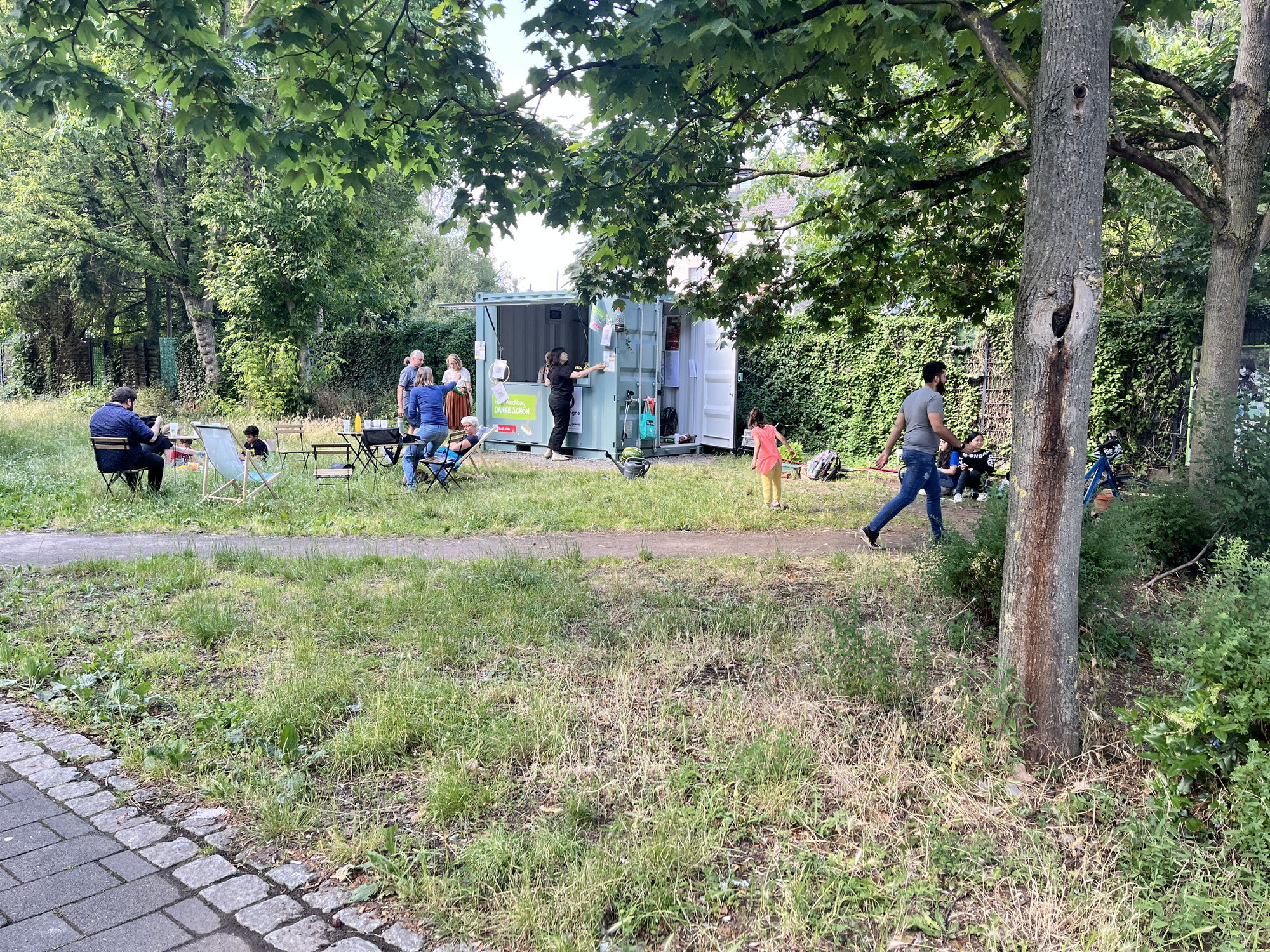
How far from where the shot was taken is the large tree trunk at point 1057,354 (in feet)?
11.4

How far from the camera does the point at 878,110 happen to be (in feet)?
24.7

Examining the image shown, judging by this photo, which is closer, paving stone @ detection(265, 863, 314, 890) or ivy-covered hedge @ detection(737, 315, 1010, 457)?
paving stone @ detection(265, 863, 314, 890)

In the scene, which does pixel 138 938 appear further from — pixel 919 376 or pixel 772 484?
pixel 919 376

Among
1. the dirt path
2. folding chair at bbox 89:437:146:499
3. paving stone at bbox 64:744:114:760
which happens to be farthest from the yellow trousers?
paving stone at bbox 64:744:114:760

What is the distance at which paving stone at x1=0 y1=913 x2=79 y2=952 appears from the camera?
263 centimetres

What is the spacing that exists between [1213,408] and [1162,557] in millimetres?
1242

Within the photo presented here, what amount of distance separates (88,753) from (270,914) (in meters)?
1.76

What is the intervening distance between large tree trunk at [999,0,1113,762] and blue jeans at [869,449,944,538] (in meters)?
4.30

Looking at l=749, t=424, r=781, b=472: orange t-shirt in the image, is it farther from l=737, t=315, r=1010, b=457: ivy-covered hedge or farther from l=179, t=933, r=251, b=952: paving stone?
l=179, t=933, r=251, b=952: paving stone

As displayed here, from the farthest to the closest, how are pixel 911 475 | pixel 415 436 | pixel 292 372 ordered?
pixel 292 372 → pixel 415 436 → pixel 911 475

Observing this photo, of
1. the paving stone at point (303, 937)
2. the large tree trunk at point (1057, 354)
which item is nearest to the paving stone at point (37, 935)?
the paving stone at point (303, 937)

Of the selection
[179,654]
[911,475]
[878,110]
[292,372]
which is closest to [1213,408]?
[911,475]

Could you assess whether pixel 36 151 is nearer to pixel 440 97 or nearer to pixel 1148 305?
pixel 440 97

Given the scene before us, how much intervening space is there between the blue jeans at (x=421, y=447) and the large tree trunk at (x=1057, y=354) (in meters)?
8.88
